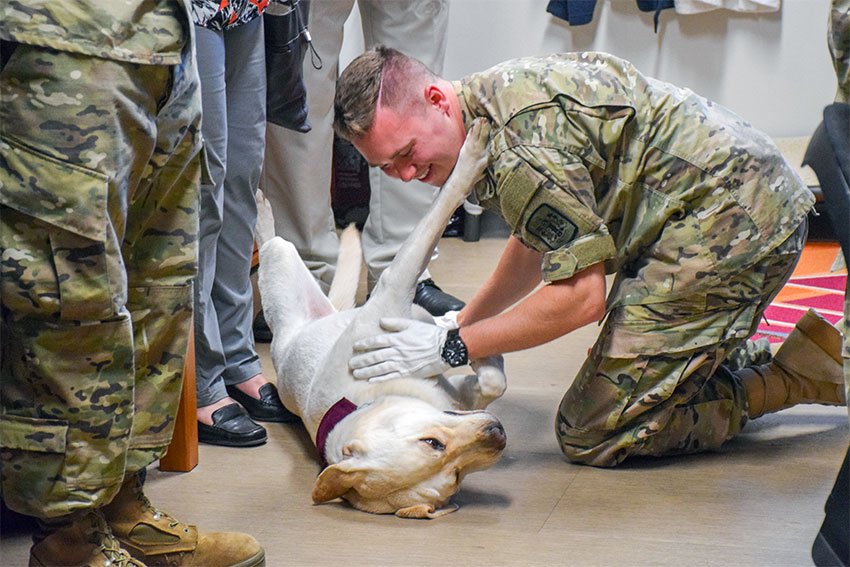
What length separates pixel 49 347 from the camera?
1173 millimetres

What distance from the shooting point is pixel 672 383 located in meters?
1.96

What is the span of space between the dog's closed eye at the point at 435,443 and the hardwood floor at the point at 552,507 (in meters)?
0.16

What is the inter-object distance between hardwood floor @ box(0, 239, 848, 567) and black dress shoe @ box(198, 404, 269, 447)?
0.10ft

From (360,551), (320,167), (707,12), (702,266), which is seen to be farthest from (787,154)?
(360,551)

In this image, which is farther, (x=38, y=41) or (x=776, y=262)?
(x=776, y=262)

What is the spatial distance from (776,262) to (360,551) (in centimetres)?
109

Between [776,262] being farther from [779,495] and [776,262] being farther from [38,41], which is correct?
[38,41]

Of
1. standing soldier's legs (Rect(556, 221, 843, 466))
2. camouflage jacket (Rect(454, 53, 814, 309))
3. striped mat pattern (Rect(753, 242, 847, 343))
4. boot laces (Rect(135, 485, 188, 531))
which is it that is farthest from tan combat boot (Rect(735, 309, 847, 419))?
boot laces (Rect(135, 485, 188, 531))

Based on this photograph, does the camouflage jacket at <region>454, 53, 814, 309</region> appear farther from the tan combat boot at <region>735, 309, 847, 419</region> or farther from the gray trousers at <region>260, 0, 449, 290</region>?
the gray trousers at <region>260, 0, 449, 290</region>

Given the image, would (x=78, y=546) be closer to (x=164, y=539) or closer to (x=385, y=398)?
(x=164, y=539)

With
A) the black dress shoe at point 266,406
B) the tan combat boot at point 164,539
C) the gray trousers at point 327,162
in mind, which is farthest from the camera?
the gray trousers at point 327,162

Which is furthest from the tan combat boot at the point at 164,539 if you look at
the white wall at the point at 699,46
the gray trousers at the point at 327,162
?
the white wall at the point at 699,46

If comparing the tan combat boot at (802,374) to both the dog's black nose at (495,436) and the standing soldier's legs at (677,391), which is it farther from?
the dog's black nose at (495,436)

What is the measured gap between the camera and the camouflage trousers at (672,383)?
1946 millimetres
